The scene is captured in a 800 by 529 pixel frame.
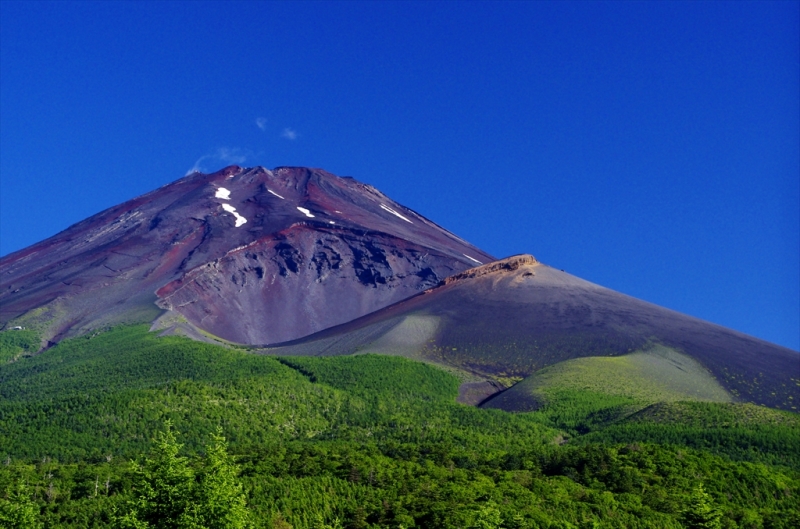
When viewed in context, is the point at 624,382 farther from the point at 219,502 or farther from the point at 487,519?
the point at 219,502

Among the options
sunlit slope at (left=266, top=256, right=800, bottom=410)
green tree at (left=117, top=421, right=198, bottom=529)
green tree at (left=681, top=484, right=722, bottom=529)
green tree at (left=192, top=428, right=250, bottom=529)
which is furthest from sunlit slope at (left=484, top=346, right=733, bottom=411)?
green tree at (left=117, top=421, right=198, bottom=529)

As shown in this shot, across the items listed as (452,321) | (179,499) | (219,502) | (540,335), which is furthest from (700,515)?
(452,321)

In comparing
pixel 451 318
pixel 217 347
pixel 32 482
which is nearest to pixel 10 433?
pixel 32 482

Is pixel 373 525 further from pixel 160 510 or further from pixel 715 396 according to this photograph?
pixel 715 396

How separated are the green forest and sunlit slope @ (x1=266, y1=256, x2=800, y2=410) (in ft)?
39.1

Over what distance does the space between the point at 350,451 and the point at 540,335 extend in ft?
211

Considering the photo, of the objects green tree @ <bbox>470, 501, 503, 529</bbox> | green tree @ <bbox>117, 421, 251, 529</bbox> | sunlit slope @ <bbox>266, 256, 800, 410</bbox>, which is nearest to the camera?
green tree @ <bbox>117, 421, 251, 529</bbox>

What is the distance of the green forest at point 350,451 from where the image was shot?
54656 millimetres

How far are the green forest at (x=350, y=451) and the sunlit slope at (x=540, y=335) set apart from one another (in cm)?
1191

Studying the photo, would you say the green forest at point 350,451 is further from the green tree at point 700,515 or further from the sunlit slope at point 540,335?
the sunlit slope at point 540,335

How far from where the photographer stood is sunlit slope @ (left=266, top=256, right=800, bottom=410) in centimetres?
12662

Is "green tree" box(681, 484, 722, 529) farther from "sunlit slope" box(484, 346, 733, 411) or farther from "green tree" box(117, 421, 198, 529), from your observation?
"sunlit slope" box(484, 346, 733, 411)

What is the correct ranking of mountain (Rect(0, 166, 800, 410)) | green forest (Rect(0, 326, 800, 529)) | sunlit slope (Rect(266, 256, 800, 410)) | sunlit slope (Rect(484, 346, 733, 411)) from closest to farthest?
green forest (Rect(0, 326, 800, 529)), sunlit slope (Rect(484, 346, 733, 411)), mountain (Rect(0, 166, 800, 410)), sunlit slope (Rect(266, 256, 800, 410))

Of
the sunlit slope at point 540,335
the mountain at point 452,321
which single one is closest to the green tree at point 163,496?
the mountain at point 452,321
